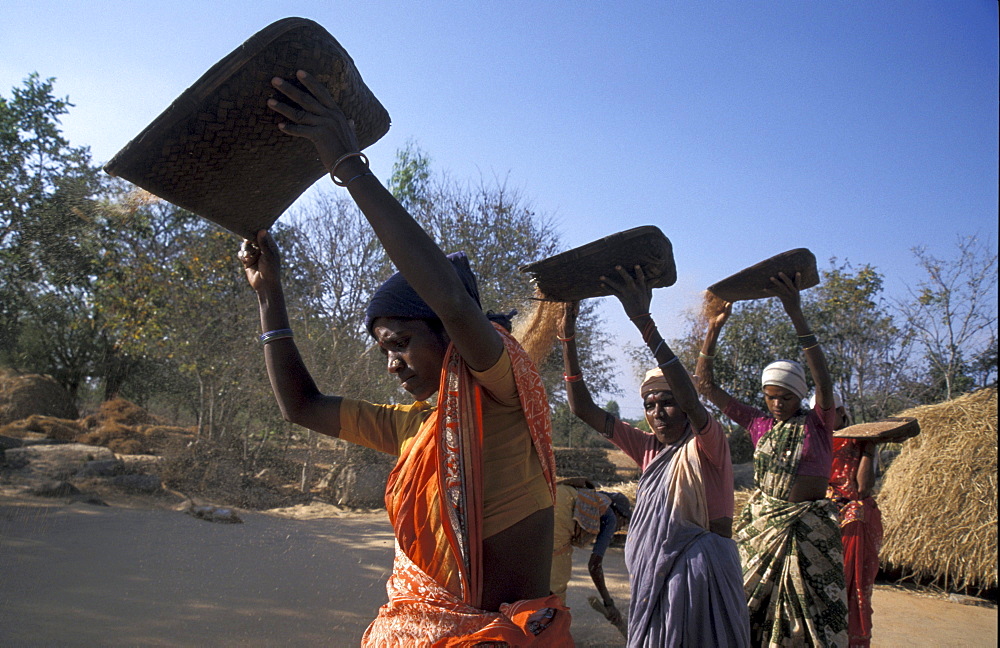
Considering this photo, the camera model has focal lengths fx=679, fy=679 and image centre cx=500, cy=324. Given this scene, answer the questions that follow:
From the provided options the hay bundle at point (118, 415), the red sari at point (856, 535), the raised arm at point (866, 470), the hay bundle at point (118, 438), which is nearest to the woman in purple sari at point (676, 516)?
the red sari at point (856, 535)

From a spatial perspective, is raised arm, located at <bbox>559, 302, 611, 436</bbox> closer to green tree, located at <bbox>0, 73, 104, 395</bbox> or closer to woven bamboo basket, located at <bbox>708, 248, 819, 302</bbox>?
woven bamboo basket, located at <bbox>708, 248, 819, 302</bbox>

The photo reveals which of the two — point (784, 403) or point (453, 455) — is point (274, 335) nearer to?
point (453, 455)

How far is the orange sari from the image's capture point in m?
1.59

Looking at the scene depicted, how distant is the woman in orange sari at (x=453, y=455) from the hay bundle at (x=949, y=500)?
895 cm

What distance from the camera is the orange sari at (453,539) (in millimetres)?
1591

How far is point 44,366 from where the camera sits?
18.9 metres

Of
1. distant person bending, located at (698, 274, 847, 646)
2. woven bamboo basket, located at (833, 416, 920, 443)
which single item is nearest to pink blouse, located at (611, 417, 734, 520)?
distant person bending, located at (698, 274, 847, 646)

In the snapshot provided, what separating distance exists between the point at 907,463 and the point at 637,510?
7512 mm

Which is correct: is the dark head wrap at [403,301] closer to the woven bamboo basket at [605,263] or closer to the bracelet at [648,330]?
the woven bamboo basket at [605,263]

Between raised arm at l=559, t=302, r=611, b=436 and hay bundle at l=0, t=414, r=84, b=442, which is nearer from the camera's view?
raised arm at l=559, t=302, r=611, b=436

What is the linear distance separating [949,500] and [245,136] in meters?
9.71

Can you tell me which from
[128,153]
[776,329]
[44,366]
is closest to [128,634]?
[128,153]

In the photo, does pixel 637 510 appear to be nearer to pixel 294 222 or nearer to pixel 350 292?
pixel 350 292

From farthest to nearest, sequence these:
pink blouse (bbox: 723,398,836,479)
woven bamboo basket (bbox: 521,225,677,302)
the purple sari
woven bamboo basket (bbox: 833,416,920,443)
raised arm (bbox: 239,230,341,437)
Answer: woven bamboo basket (bbox: 833,416,920,443) → pink blouse (bbox: 723,398,836,479) → the purple sari → woven bamboo basket (bbox: 521,225,677,302) → raised arm (bbox: 239,230,341,437)
